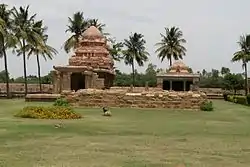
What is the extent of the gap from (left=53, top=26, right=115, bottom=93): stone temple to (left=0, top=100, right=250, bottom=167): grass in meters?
20.6

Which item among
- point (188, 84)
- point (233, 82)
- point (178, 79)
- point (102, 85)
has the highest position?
point (178, 79)

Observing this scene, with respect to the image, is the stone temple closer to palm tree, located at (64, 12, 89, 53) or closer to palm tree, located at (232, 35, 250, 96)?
palm tree, located at (64, 12, 89, 53)

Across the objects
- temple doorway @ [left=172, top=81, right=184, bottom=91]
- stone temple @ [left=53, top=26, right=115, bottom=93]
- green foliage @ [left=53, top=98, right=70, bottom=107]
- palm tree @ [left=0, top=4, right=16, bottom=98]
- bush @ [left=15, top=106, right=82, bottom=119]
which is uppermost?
palm tree @ [left=0, top=4, right=16, bottom=98]

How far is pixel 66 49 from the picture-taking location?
49188 mm

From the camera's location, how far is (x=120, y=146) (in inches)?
383

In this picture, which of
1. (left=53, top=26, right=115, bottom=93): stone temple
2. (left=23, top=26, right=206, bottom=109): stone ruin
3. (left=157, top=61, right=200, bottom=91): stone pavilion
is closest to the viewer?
(left=23, top=26, right=206, bottom=109): stone ruin

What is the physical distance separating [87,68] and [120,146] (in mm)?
25681

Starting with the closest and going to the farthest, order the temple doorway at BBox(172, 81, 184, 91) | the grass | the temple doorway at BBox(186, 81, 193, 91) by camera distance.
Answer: the grass < the temple doorway at BBox(186, 81, 193, 91) < the temple doorway at BBox(172, 81, 184, 91)

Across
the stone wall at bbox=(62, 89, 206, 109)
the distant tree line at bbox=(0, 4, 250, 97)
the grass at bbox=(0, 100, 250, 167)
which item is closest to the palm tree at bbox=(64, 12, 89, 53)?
the distant tree line at bbox=(0, 4, 250, 97)

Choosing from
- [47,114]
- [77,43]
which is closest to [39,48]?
[77,43]

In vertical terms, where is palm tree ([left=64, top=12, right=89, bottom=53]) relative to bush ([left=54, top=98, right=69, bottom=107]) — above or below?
above

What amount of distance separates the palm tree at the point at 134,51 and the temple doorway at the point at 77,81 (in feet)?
75.4

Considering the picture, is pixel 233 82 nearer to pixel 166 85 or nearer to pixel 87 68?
pixel 166 85

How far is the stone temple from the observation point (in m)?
34.9
